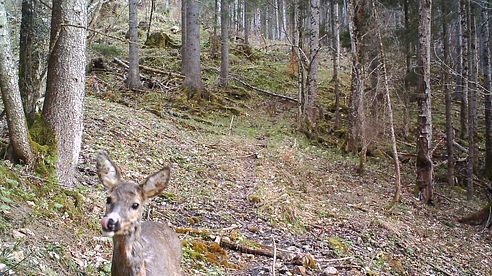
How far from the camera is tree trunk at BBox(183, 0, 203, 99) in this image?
1864 centimetres

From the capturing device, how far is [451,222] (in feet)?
38.9

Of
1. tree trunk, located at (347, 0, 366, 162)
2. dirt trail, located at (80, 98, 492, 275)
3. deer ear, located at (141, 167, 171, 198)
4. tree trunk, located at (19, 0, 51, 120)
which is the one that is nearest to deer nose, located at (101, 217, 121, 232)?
deer ear, located at (141, 167, 171, 198)

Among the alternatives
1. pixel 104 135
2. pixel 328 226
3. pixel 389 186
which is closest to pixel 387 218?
pixel 328 226

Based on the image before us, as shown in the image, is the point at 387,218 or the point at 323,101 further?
the point at 323,101

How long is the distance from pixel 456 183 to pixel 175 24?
26.0 metres

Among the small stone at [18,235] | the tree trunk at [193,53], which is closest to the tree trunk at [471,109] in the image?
the tree trunk at [193,53]

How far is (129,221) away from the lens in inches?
136

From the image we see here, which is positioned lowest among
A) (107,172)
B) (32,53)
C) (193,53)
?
(107,172)

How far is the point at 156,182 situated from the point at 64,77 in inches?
111

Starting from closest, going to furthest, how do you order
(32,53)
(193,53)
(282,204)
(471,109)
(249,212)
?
(32,53) < (249,212) < (282,204) < (471,109) < (193,53)

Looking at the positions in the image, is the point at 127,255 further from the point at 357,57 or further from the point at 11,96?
the point at 357,57

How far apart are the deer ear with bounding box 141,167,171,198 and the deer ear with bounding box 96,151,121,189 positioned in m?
0.21

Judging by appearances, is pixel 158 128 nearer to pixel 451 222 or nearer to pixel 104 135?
pixel 104 135

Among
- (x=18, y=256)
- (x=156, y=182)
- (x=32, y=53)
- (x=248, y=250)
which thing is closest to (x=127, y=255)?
(x=156, y=182)
